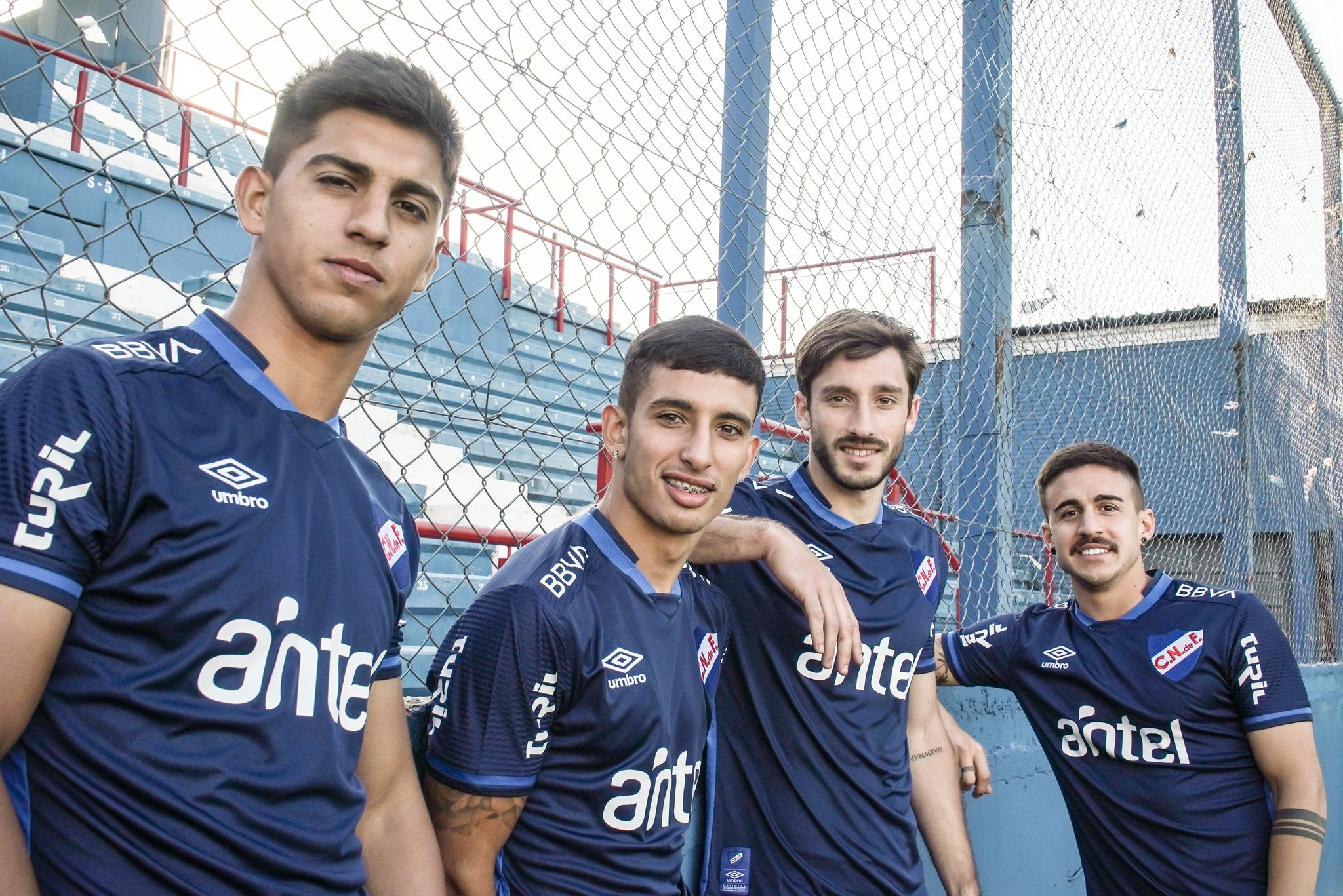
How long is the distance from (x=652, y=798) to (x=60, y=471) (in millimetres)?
1008

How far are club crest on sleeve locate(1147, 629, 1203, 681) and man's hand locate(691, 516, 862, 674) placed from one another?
47.5 inches

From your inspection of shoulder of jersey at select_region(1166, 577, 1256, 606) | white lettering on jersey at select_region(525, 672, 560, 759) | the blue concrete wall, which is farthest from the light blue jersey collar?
shoulder of jersey at select_region(1166, 577, 1256, 606)

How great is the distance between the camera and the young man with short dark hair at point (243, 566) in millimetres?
981

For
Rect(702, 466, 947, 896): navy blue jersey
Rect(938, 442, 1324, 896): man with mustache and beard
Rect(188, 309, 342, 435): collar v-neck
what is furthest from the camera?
Rect(938, 442, 1324, 896): man with mustache and beard

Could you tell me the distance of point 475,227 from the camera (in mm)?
8289

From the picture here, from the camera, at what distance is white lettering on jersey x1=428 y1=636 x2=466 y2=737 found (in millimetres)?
1471

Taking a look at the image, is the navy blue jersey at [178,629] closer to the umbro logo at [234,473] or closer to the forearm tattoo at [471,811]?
the umbro logo at [234,473]

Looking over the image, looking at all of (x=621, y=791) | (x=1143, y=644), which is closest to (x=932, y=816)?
(x=1143, y=644)

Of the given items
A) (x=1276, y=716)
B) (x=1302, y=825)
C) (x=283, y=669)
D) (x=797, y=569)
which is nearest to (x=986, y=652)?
(x=1276, y=716)

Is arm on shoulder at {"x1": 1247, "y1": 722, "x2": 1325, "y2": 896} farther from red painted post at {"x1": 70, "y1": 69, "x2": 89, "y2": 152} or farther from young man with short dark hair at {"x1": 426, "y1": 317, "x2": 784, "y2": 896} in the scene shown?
red painted post at {"x1": 70, "y1": 69, "x2": 89, "y2": 152}

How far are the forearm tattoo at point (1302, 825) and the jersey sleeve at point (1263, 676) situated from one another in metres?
0.21

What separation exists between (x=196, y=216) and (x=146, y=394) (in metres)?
5.05

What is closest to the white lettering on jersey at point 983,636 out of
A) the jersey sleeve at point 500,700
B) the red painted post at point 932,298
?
the red painted post at point 932,298

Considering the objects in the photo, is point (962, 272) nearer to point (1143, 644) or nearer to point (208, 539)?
point (1143, 644)
